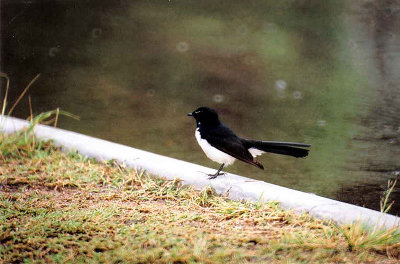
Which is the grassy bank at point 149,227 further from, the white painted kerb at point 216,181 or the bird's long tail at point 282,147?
the bird's long tail at point 282,147

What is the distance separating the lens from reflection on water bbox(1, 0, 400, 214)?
5.16m

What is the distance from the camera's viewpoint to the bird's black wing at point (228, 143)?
3.27 metres

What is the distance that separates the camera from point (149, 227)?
282 centimetres

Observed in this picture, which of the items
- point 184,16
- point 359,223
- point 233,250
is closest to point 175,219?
point 233,250

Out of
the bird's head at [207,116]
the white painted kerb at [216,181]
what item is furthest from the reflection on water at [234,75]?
the bird's head at [207,116]

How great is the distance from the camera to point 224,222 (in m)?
2.92

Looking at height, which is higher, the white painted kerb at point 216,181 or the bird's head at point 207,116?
the bird's head at point 207,116

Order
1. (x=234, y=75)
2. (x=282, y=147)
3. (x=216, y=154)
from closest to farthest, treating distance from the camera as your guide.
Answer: (x=282, y=147) < (x=216, y=154) < (x=234, y=75)

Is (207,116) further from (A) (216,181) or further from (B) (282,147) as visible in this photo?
(B) (282,147)

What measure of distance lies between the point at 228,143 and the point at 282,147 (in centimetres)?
36

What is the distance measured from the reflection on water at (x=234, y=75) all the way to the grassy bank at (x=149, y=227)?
1.46 meters

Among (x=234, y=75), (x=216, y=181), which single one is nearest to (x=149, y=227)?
(x=216, y=181)

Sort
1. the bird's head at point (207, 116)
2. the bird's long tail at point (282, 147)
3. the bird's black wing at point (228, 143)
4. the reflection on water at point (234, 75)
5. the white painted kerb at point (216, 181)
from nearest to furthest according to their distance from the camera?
the white painted kerb at point (216, 181) < the bird's long tail at point (282, 147) < the bird's black wing at point (228, 143) < the bird's head at point (207, 116) < the reflection on water at point (234, 75)

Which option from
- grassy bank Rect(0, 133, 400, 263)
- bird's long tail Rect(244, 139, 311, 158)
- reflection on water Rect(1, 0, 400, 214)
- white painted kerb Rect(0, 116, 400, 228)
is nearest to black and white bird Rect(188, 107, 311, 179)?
bird's long tail Rect(244, 139, 311, 158)
